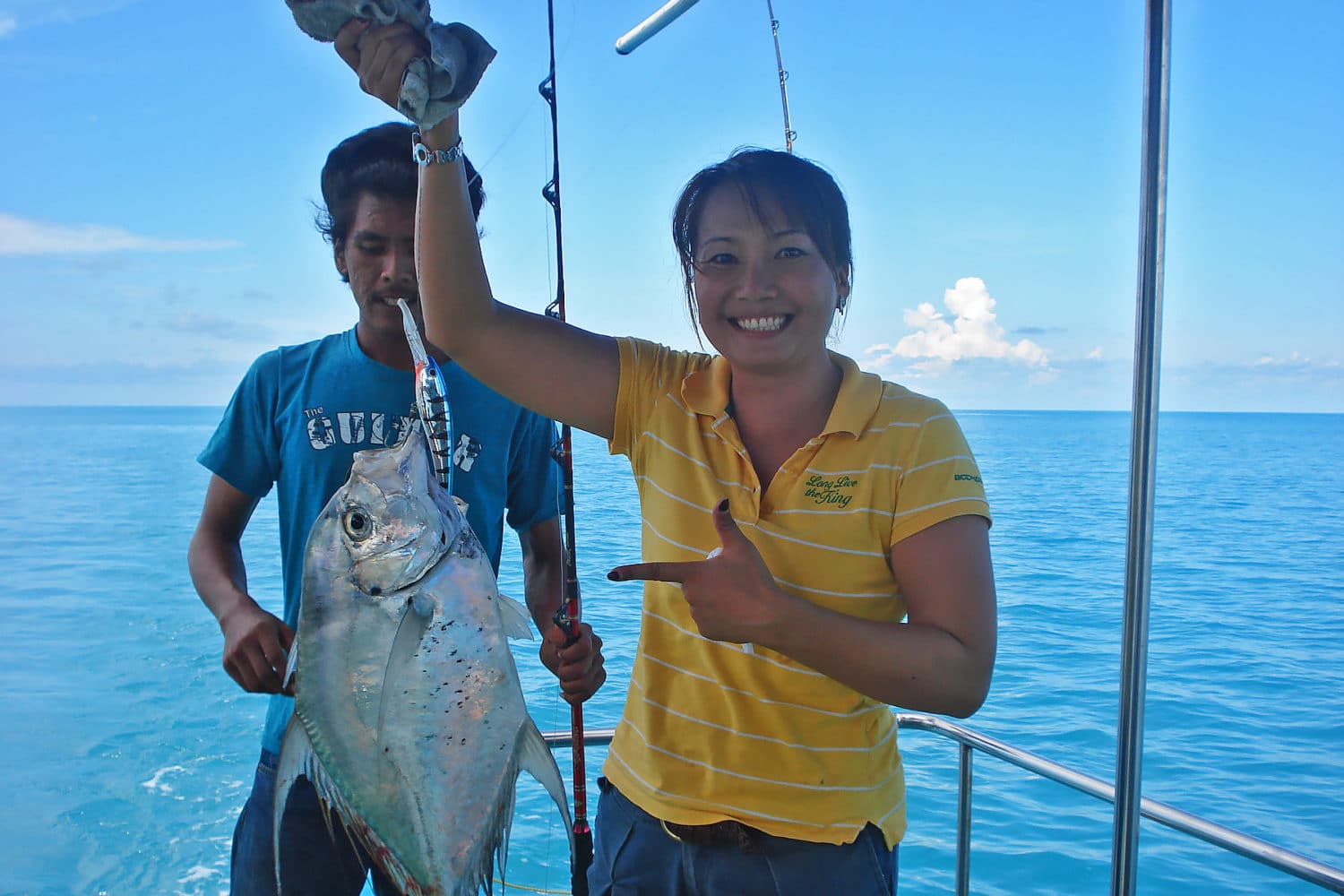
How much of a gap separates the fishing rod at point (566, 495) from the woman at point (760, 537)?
81mm

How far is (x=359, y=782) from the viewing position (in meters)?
1.15

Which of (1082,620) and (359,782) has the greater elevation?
(359,782)

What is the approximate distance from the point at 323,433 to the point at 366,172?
Result: 18.6 inches

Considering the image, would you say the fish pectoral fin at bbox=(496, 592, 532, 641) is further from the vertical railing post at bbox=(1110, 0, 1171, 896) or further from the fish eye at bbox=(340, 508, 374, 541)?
the vertical railing post at bbox=(1110, 0, 1171, 896)

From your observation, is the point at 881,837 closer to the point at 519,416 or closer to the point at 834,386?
the point at 834,386

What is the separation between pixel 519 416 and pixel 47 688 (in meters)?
11.8

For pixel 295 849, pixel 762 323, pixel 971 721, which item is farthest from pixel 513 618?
pixel 971 721

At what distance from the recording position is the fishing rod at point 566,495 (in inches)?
57.8

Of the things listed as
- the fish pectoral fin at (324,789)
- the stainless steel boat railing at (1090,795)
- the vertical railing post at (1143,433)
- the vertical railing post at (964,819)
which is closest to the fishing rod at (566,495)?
the fish pectoral fin at (324,789)

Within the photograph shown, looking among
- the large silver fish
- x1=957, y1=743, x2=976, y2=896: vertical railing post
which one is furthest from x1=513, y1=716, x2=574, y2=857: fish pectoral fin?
x1=957, y1=743, x2=976, y2=896: vertical railing post

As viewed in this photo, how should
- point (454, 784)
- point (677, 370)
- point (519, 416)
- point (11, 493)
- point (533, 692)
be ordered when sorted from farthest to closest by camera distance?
point (11, 493)
point (533, 692)
point (519, 416)
point (677, 370)
point (454, 784)

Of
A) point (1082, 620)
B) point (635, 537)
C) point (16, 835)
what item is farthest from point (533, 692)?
point (1082, 620)

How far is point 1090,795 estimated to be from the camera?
2145mm

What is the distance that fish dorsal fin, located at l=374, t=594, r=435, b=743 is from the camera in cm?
111
